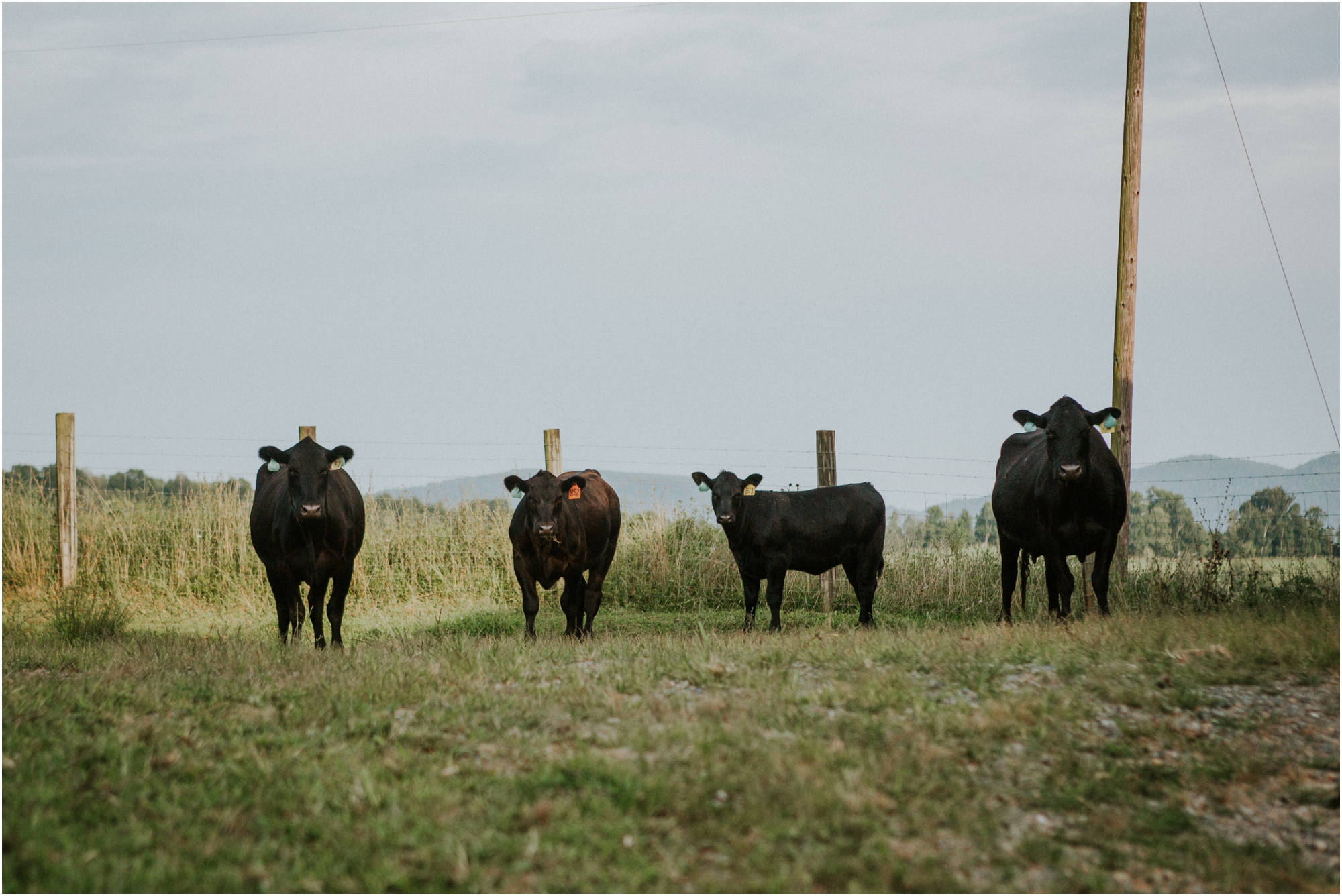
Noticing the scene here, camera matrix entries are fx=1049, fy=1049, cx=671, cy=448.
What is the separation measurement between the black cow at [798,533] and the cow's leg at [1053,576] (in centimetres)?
205

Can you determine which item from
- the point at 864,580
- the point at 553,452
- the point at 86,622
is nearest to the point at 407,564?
the point at 553,452

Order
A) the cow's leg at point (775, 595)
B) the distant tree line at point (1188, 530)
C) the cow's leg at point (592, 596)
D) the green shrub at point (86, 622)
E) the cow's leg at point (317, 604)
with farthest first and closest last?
the distant tree line at point (1188, 530)
the cow's leg at point (775, 595)
the cow's leg at point (592, 596)
the green shrub at point (86, 622)
the cow's leg at point (317, 604)

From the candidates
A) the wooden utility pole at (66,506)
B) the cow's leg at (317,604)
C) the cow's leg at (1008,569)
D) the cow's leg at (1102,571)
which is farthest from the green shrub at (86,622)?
the cow's leg at (1102,571)

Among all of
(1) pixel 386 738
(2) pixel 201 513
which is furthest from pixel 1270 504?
(2) pixel 201 513

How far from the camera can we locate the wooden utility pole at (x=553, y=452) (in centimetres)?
1596

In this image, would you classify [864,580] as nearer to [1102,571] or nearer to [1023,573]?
[1023,573]

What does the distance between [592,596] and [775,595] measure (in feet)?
7.11

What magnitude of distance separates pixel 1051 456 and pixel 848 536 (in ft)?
9.69

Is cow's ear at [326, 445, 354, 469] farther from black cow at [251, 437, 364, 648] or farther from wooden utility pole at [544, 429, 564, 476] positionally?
wooden utility pole at [544, 429, 564, 476]

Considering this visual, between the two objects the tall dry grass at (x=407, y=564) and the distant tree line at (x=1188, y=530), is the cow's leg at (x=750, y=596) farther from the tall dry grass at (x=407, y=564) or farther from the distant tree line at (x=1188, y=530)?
the distant tree line at (x=1188, y=530)

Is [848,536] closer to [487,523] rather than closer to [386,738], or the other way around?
[487,523]

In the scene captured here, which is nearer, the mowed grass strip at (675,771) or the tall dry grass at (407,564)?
the mowed grass strip at (675,771)

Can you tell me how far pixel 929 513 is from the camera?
1886 centimetres

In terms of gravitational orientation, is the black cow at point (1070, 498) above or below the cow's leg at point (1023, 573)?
above
